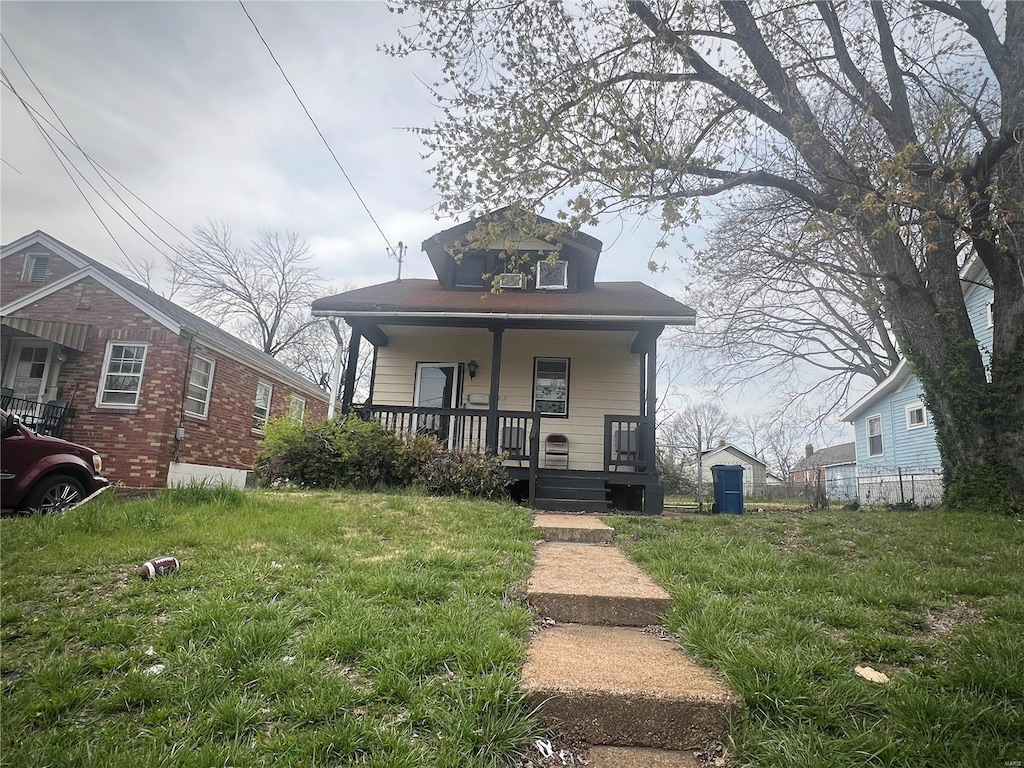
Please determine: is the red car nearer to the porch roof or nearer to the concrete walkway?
the porch roof

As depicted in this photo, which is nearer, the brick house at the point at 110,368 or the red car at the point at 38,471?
the red car at the point at 38,471

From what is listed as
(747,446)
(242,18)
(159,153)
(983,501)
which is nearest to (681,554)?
(159,153)

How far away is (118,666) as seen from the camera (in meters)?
2.18

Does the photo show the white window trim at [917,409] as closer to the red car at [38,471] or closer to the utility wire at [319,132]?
the utility wire at [319,132]

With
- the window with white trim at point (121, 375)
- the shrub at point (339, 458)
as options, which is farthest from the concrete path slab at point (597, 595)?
the window with white trim at point (121, 375)

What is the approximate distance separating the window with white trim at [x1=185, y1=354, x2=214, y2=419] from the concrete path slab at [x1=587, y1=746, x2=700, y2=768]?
1191cm

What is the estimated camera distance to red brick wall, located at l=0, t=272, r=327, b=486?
10125 mm

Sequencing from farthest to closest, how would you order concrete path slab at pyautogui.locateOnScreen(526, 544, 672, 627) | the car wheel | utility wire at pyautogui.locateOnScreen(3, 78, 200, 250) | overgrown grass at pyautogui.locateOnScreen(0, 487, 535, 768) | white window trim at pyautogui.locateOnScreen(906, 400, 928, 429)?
white window trim at pyautogui.locateOnScreen(906, 400, 928, 429), the car wheel, concrete path slab at pyautogui.locateOnScreen(526, 544, 672, 627), utility wire at pyautogui.locateOnScreen(3, 78, 200, 250), overgrown grass at pyautogui.locateOnScreen(0, 487, 535, 768)

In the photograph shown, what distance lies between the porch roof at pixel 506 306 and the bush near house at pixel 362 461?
88.0 inches

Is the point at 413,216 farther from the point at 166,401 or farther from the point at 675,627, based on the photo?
the point at 166,401

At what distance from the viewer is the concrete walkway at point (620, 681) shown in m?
1.89

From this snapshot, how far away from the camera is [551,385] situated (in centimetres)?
1020

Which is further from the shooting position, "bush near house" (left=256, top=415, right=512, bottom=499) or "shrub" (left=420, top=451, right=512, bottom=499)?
"bush near house" (left=256, top=415, right=512, bottom=499)

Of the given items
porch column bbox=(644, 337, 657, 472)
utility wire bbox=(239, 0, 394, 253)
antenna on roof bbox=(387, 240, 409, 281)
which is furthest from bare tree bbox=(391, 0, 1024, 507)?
antenna on roof bbox=(387, 240, 409, 281)
